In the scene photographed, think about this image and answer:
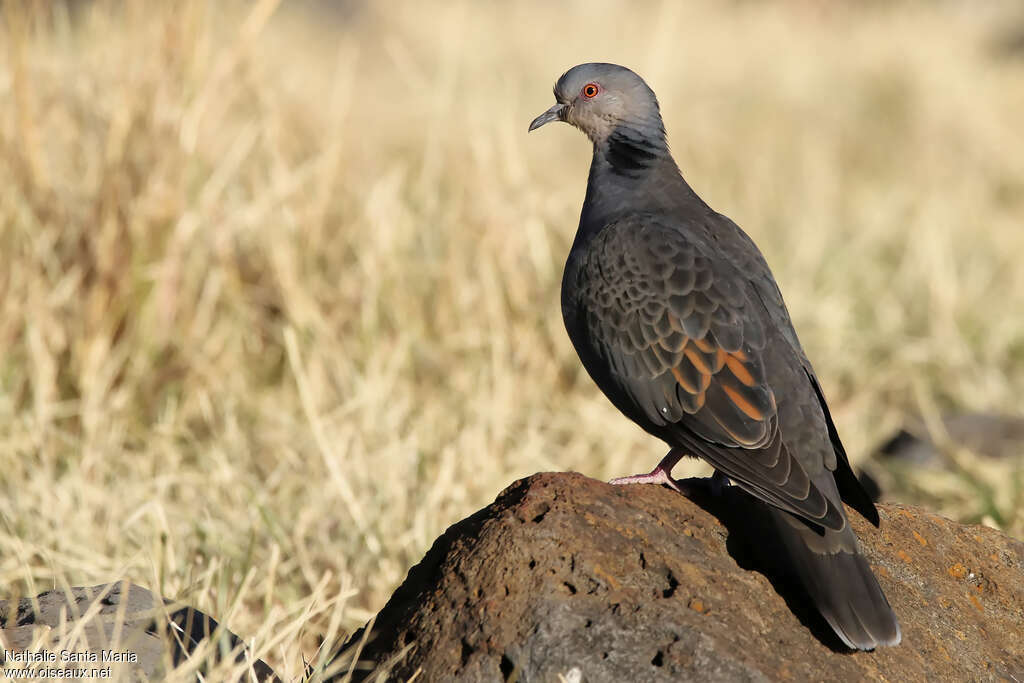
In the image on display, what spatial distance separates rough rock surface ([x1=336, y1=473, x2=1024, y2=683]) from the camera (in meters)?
2.30

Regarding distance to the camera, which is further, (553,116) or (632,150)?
(553,116)

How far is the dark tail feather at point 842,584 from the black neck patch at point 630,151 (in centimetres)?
134

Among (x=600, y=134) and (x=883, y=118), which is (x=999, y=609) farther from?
(x=883, y=118)

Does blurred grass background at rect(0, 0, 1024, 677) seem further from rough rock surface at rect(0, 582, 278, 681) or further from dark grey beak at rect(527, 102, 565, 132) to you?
dark grey beak at rect(527, 102, 565, 132)

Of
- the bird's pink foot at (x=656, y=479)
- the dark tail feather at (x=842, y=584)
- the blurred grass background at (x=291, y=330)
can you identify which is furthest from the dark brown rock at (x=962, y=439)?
the dark tail feather at (x=842, y=584)

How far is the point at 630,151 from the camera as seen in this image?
3.65 m

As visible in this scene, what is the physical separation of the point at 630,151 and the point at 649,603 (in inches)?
66.8

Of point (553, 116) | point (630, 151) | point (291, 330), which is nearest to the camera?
point (630, 151)

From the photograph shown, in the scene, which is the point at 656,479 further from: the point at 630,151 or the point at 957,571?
the point at 630,151

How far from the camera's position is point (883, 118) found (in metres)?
10.9

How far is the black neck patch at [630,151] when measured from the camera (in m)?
3.58

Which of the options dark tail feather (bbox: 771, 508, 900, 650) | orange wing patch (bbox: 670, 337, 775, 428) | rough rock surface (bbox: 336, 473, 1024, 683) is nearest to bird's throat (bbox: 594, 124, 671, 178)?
orange wing patch (bbox: 670, 337, 775, 428)

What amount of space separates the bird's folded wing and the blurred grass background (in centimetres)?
98

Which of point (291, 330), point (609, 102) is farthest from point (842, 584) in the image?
point (291, 330)
